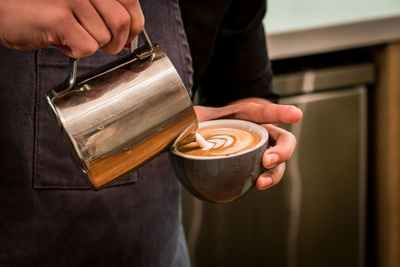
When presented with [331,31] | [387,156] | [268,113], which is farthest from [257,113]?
[387,156]

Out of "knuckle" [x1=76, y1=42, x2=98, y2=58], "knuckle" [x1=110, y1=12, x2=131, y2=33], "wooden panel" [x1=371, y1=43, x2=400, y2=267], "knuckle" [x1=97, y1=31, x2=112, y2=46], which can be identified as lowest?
"wooden panel" [x1=371, y1=43, x2=400, y2=267]

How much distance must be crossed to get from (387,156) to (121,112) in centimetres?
115

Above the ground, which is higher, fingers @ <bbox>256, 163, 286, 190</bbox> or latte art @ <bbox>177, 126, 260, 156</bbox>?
latte art @ <bbox>177, 126, 260, 156</bbox>

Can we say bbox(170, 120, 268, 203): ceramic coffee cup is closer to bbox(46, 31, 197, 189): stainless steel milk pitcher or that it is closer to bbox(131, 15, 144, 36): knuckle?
bbox(46, 31, 197, 189): stainless steel milk pitcher

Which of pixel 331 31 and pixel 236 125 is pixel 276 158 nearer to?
pixel 236 125

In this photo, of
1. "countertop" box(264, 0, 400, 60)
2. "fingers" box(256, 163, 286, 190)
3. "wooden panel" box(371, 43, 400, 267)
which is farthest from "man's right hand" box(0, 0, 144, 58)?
"wooden panel" box(371, 43, 400, 267)

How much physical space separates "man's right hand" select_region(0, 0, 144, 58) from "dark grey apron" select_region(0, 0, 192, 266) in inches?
7.6

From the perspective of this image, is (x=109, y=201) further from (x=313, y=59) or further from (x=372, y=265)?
(x=372, y=265)

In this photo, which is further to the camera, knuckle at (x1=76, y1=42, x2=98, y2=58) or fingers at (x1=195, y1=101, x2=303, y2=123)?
fingers at (x1=195, y1=101, x2=303, y2=123)

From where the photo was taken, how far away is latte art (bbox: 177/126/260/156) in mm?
615

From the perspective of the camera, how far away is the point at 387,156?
1413mm

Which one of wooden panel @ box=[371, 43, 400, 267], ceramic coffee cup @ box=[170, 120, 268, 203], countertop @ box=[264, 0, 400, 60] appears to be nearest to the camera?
ceramic coffee cup @ box=[170, 120, 268, 203]

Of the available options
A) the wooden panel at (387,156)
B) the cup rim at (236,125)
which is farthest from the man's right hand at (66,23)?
the wooden panel at (387,156)

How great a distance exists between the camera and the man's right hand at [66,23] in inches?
16.5
